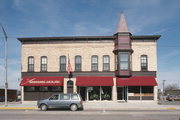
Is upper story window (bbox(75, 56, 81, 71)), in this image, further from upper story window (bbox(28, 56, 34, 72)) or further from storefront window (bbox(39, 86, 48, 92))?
upper story window (bbox(28, 56, 34, 72))

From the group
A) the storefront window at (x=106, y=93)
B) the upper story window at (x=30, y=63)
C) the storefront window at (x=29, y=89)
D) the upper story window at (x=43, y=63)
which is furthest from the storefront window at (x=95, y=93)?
the upper story window at (x=30, y=63)

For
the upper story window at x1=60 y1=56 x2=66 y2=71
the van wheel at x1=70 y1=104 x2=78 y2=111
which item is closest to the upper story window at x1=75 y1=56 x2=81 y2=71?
the upper story window at x1=60 y1=56 x2=66 y2=71

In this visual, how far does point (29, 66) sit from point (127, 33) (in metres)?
13.8

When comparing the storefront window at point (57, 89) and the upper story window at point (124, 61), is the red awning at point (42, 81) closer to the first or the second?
the storefront window at point (57, 89)

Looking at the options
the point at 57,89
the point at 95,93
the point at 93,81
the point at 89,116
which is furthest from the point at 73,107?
the point at 57,89

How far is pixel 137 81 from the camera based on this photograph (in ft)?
93.8

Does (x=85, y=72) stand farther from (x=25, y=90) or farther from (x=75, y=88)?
(x=25, y=90)

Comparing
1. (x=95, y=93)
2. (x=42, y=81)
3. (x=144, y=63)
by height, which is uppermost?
(x=144, y=63)

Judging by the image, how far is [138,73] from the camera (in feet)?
96.4

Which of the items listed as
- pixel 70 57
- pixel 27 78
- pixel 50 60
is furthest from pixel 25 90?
pixel 70 57

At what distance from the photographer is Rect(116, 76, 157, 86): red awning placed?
92.8ft

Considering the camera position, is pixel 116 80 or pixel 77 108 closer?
pixel 77 108

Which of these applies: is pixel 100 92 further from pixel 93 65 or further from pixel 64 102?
pixel 64 102

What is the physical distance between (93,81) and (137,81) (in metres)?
5.58
